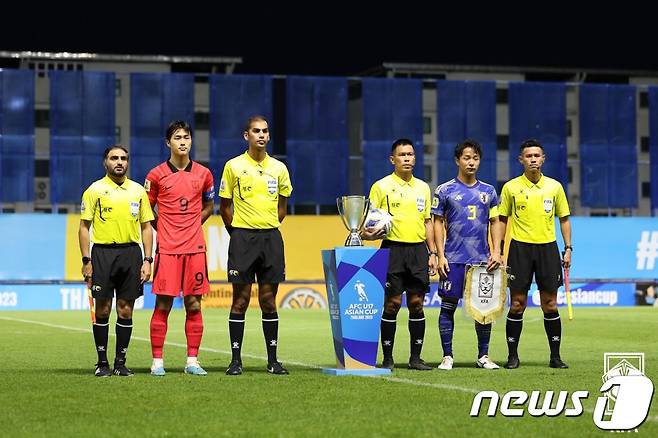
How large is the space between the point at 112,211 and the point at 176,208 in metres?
0.51

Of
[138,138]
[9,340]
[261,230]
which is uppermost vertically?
[138,138]

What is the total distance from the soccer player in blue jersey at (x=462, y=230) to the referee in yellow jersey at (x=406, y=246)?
0.46 ft

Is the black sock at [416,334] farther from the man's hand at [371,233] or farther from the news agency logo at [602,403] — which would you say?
the news agency logo at [602,403]

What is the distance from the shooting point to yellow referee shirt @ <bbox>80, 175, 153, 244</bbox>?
34.2 ft

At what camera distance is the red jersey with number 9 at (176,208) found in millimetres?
10484

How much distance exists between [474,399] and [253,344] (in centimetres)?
775

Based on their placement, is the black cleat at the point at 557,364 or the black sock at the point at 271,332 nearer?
the black sock at the point at 271,332

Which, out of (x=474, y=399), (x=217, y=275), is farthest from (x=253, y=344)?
(x=217, y=275)

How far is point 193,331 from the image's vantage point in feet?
34.7

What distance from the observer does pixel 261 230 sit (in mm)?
10609

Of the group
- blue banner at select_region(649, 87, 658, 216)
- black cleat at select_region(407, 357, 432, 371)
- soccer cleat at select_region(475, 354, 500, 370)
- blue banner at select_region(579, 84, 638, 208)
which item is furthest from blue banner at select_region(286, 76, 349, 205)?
black cleat at select_region(407, 357, 432, 371)

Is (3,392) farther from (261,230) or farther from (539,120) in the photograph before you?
(539,120)

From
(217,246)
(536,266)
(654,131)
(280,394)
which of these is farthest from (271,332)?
(654,131)

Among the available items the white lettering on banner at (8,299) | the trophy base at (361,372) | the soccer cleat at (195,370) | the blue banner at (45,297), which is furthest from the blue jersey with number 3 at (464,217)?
the white lettering on banner at (8,299)
